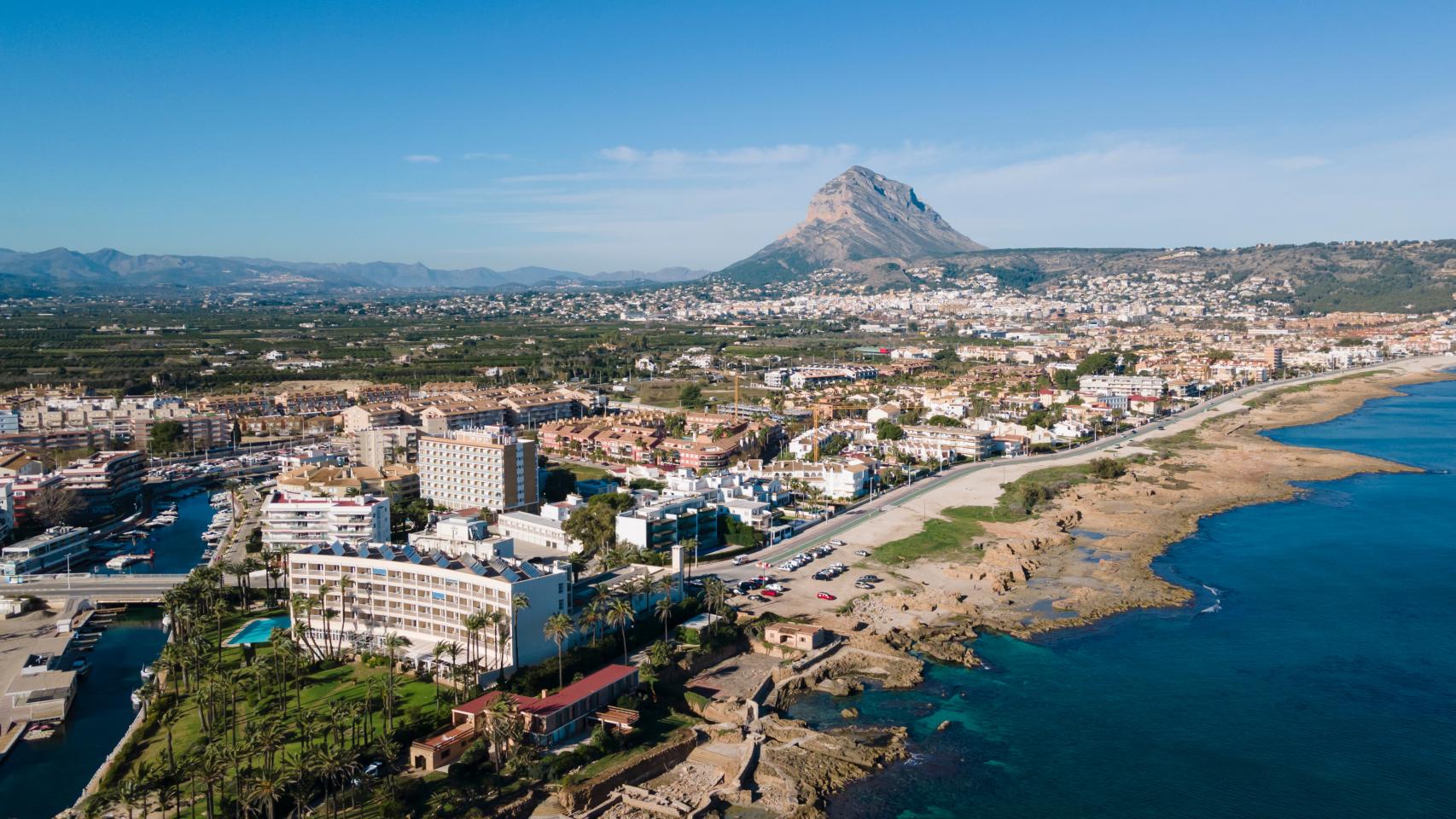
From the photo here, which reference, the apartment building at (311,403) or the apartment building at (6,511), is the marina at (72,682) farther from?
the apartment building at (311,403)

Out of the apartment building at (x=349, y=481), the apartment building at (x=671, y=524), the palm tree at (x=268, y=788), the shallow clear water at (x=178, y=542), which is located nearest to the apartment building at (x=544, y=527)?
the apartment building at (x=671, y=524)

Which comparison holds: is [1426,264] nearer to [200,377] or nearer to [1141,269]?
[1141,269]

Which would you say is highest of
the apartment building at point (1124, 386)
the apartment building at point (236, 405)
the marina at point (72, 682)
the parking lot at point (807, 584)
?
the apartment building at point (1124, 386)

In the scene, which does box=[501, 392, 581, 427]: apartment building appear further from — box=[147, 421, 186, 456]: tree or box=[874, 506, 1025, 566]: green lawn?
box=[874, 506, 1025, 566]: green lawn

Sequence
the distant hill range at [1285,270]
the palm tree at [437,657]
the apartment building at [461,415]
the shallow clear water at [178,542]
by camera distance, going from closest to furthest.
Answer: the palm tree at [437,657] < the shallow clear water at [178,542] < the apartment building at [461,415] < the distant hill range at [1285,270]

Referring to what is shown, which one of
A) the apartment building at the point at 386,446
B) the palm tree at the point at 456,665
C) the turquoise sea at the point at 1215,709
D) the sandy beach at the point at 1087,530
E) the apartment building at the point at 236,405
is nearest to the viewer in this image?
the turquoise sea at the point at 1215,709

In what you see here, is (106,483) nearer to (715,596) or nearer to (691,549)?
(691,549)

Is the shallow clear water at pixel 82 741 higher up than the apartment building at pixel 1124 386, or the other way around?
the apartment building at pixel 1124 386

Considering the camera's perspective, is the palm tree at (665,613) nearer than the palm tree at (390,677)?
No
